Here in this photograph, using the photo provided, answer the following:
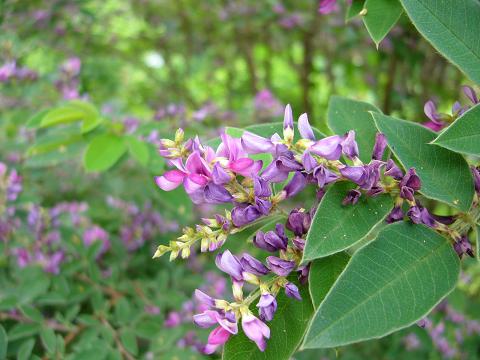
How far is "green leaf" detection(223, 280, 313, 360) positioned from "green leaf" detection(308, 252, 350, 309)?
0.20 ft

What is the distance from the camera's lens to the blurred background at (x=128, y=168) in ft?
5.29

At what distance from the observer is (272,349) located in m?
0.85

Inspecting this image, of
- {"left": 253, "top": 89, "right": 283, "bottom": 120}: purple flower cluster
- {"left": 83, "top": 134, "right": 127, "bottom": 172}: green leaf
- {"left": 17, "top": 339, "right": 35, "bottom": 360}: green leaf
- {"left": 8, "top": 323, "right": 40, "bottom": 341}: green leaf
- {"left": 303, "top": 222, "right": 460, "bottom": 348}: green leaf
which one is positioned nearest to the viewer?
{"left": 303, "top": 222, "right": 460, "bottom": 348}: green leaf

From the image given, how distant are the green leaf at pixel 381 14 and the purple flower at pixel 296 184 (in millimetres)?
345

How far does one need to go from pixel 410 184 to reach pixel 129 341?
0.97 metres

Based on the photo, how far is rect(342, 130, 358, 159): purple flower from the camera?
853 mm

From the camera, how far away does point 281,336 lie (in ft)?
2.82

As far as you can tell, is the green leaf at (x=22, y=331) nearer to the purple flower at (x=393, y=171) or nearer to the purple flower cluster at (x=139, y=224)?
the purple flower cluster at (x=139, y=224)

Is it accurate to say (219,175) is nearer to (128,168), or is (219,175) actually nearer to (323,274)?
(323,274)

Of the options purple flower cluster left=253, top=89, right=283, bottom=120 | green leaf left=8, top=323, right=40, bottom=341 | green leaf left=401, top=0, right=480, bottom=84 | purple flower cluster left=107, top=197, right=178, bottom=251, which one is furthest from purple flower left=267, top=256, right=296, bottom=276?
purple flower cluster left=253, top=89, right=283, bottom=120

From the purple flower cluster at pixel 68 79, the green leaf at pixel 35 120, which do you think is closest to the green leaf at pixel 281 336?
the green leaf at pixel 35 120

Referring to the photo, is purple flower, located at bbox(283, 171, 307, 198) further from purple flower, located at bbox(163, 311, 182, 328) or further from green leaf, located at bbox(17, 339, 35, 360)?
purple flower, located at bbox(163, 311, 182, 328)

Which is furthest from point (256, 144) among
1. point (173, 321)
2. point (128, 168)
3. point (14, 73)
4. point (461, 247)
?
point (128, 168)

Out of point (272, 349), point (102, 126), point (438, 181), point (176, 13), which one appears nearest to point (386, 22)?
point (438, 181)
